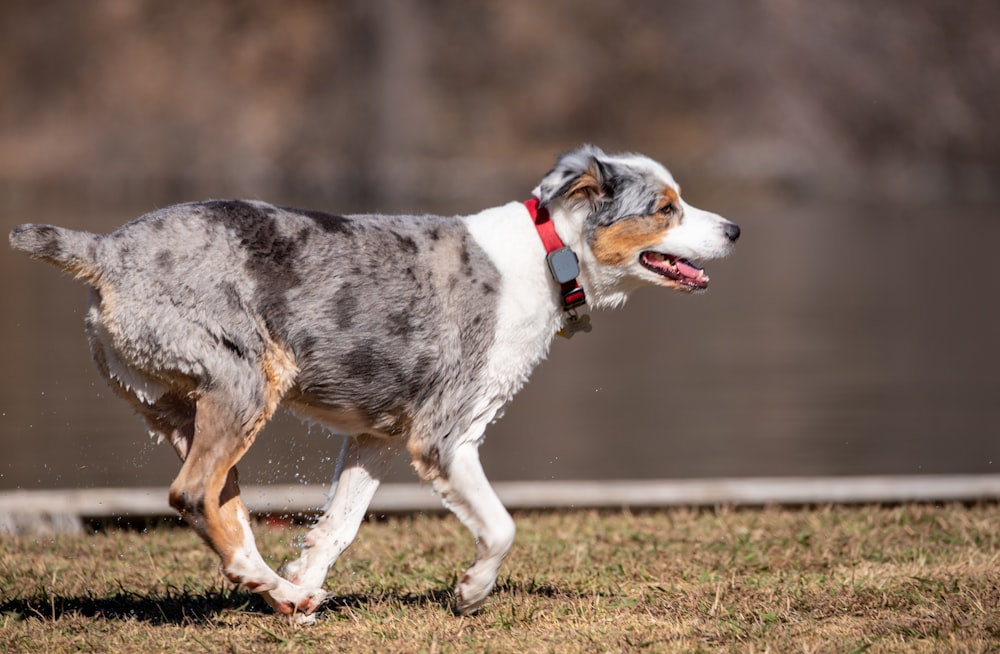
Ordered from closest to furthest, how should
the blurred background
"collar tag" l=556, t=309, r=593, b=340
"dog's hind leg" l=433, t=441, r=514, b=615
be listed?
1. "dog's hind leg" l=433, t=441, r=514, b=615
2. "collar tag" l=556, t=309, r=593, b=340
3. the blurred background

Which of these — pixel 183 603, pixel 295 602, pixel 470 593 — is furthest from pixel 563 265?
pixel 183 603

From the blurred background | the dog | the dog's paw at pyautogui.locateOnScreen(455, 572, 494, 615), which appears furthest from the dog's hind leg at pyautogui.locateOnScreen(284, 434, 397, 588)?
the blurred background

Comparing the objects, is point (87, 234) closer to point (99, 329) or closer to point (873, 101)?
point (99, 329)

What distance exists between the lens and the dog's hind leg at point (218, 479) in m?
5.05

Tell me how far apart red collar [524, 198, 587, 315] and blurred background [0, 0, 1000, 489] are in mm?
5255

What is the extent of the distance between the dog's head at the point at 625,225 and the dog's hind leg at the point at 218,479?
1.33 m

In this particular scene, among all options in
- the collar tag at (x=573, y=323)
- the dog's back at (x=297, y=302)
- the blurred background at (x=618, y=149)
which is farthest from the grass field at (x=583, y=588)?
the blurred background at (x=618, y=149)

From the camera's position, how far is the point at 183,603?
18.5ft

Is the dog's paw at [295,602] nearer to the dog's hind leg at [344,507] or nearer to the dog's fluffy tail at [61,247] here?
the dog's hind leg at [344,507]

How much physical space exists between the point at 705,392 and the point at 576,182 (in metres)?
7.59

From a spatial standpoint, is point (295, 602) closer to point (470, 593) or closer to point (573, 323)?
point (470, 593)

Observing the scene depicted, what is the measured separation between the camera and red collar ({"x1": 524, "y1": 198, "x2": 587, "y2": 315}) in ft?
17.7

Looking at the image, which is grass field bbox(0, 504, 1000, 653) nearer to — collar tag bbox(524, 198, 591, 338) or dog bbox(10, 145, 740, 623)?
dog bbox(10, 145, 740, 623)

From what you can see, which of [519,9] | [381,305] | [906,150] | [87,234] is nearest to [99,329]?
[87,234]
